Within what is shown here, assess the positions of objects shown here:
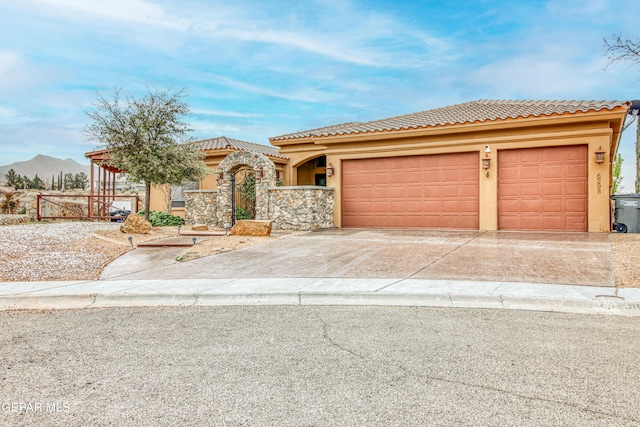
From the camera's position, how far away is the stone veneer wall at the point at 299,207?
16.4m

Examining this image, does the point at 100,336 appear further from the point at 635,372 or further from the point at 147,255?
the point at 147,255

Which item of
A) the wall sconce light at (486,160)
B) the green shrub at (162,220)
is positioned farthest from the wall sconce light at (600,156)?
the green shrub at (162,220)

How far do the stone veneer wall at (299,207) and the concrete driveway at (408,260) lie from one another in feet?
10.5

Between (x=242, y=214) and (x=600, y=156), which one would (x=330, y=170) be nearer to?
(x=242, y=214)

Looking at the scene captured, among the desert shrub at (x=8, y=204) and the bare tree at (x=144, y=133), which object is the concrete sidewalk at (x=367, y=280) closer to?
the bare tree at (x=144, y=133)

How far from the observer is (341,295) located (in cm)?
640

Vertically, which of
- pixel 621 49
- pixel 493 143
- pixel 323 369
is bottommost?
pixel 323 369

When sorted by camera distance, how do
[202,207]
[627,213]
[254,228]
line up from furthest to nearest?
[202,207]
[254,228]
[627,213]

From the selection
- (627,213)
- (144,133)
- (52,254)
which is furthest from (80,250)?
(627,213)

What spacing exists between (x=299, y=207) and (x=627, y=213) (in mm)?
10684

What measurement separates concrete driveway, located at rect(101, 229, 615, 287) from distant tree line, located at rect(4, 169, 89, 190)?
105 feet

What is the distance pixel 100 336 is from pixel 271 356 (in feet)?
6.86

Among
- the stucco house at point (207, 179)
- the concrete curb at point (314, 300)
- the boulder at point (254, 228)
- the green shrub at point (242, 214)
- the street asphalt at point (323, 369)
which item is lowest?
the street asphalt at point (323, 369)

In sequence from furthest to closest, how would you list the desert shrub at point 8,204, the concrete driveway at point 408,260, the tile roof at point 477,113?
the desert shrub at point 8,204 < the tile roof at point 477,113 < the concrete driveway at point 408,260
